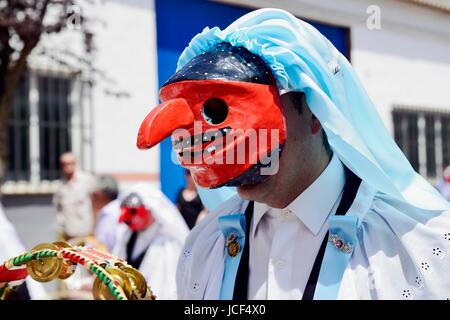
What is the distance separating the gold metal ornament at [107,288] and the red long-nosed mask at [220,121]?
0.80 feet

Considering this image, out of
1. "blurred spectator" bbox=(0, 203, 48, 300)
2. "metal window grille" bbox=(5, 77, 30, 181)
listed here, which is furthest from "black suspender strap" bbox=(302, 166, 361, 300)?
"metal window grille" bbox=(5, 77, 30, 181)

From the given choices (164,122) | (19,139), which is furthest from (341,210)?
(19,139)

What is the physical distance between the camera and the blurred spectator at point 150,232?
351 centimetres

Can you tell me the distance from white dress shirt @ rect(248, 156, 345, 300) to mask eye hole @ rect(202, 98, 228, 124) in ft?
0.95

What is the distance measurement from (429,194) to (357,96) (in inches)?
10.4

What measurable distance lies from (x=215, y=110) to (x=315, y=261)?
40 centimetres

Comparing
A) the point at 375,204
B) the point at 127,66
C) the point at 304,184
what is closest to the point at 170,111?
the point at 304,184

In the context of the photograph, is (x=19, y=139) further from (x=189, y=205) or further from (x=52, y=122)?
(x=189, y=205)

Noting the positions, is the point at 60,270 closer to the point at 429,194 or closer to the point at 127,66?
the point at 429,194

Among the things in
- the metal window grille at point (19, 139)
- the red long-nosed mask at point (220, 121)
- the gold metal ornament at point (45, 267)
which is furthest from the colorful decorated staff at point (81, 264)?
the metal window grille at point (19, 139)

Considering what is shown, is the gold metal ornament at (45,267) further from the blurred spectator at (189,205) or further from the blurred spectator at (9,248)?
the blurred spectator at (189,205)

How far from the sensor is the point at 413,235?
137cm

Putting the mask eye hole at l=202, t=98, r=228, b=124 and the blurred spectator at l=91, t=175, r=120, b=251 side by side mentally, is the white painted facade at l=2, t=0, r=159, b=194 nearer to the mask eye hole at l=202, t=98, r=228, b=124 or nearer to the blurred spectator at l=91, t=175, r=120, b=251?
the blurred spectator at l=91, t=175, r=120, b=251

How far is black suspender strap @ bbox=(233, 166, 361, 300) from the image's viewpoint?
142 cm
